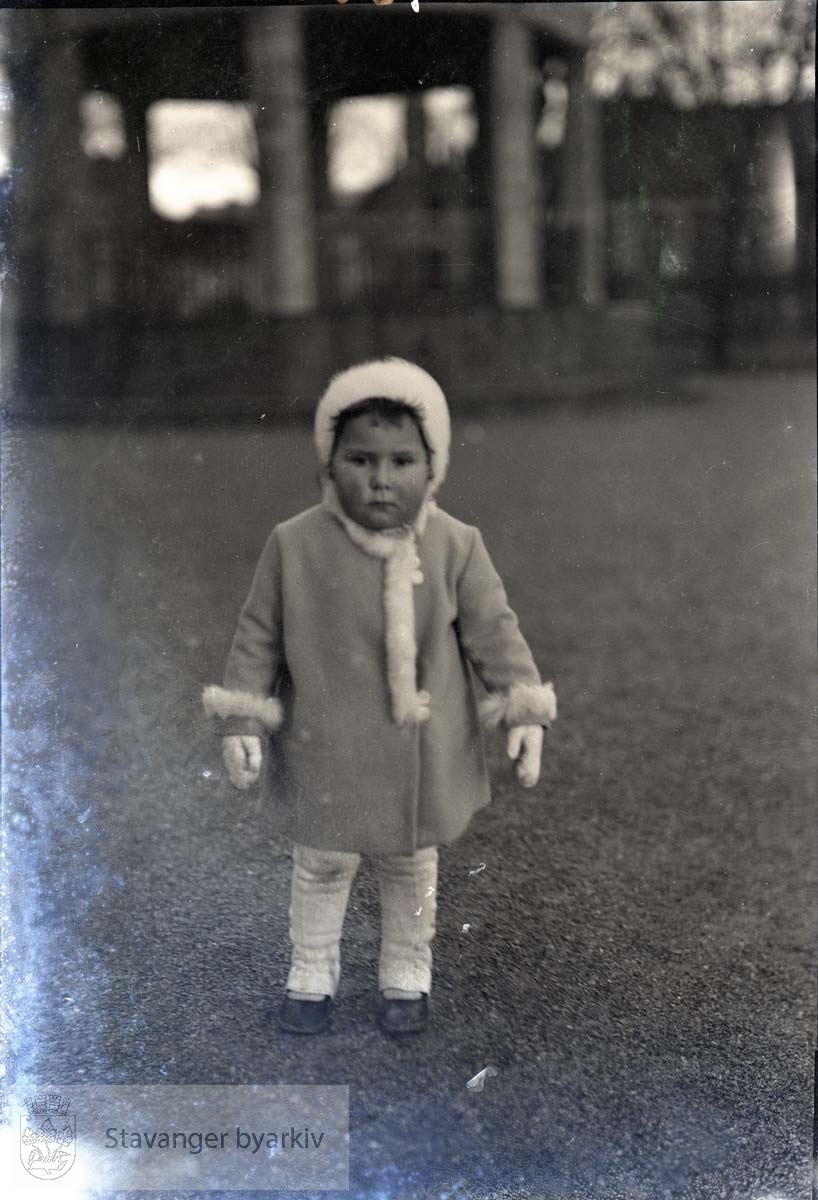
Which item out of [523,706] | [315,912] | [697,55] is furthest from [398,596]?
[697,55]

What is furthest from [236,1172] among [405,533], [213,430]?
[213,430]

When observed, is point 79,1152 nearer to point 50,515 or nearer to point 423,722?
point 423,722

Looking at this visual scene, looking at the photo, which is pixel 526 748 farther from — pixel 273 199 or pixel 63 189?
pixel 63 189

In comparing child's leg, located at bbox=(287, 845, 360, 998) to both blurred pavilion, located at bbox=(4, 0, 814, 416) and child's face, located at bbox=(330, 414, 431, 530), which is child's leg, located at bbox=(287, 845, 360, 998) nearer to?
child's face, located at bbox=(330, 414, 431, 530)

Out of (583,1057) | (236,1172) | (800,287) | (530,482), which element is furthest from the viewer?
(800,287)

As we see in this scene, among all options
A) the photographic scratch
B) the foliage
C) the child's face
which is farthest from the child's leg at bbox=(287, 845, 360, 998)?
the foliage

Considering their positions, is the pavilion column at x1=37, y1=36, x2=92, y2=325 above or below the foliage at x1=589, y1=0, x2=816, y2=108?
below
